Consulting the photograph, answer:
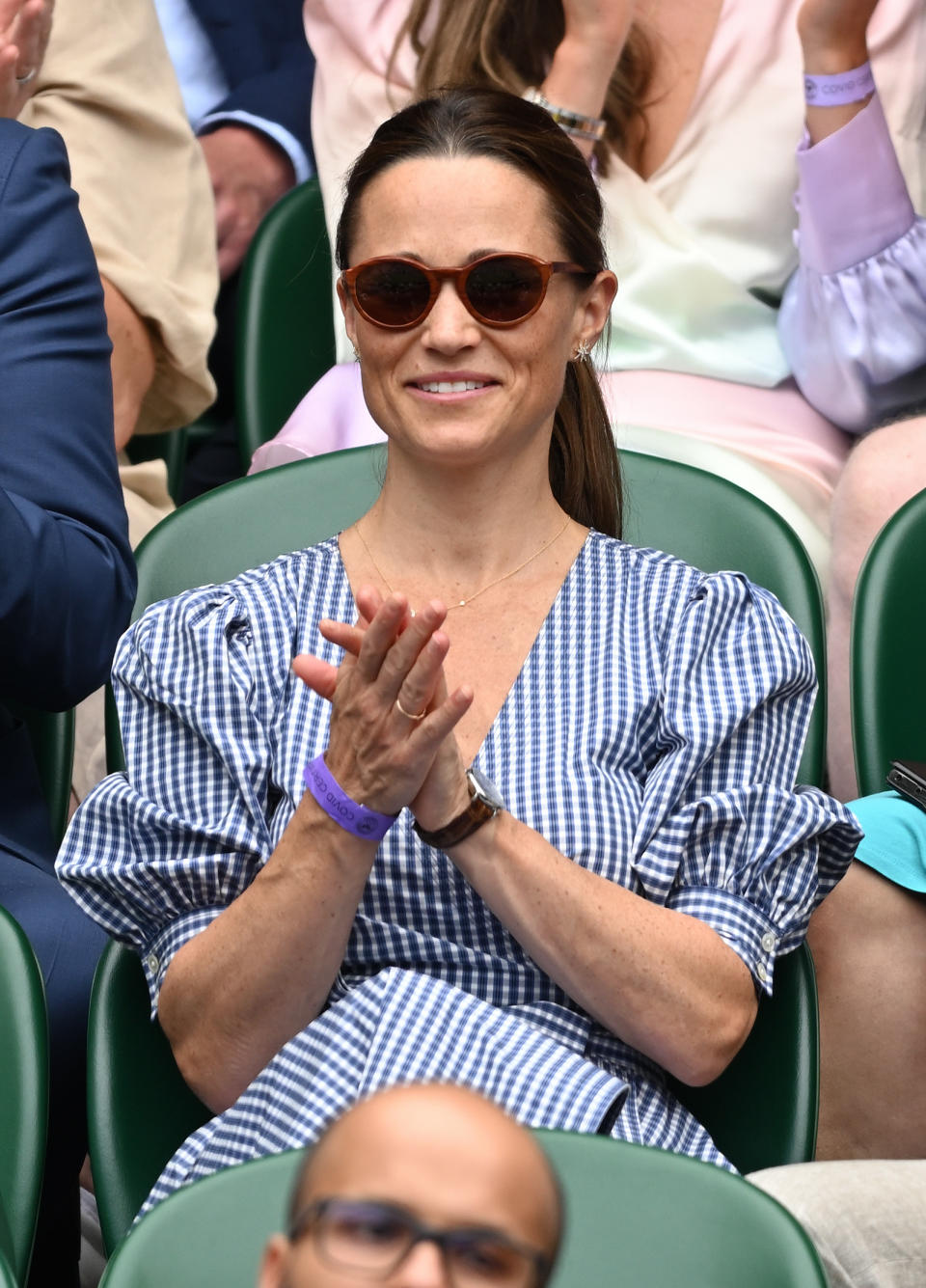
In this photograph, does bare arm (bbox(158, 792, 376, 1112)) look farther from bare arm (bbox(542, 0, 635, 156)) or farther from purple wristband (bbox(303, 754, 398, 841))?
bare arm (bbox(542, 0, 635, 156))

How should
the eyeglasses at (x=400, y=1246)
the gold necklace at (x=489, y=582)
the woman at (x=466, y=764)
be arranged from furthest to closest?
the gold necklace at (x=489, y=582), the woman at (x=466, y=764), the eyeglasses at (x=400, y=1246)

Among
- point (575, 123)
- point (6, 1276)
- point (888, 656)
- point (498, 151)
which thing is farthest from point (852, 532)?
point (6, 1276)

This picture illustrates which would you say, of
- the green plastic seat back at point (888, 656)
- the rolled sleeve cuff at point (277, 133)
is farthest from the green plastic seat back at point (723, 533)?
the rolled sleeve cuff at point (277, 133)

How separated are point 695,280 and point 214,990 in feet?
5.14

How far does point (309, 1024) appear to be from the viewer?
1521 mm

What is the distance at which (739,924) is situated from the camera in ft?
5.29

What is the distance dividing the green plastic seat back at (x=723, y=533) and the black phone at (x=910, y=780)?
81mm

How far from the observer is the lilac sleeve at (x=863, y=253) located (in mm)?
2590

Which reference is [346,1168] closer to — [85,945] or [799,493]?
[85,945]

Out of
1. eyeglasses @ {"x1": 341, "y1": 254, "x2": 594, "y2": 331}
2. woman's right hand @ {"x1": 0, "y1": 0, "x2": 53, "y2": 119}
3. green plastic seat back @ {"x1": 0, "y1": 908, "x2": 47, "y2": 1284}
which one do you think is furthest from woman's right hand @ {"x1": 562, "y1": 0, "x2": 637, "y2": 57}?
green plastic seat back @ {"x1": 0, "y1": 908, "x2": 47, "y2": 1284}

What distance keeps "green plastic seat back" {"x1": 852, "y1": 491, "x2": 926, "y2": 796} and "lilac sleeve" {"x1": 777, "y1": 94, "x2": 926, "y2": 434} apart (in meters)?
0.62

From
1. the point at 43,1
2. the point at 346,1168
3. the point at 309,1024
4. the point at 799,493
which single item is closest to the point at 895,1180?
the point at 309,1024

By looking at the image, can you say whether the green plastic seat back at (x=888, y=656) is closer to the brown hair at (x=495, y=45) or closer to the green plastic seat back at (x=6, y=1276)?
the brown hair at (x=495, y=45)

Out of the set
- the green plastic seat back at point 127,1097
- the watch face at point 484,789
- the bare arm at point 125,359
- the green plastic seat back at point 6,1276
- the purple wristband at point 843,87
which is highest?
the purple wristband at point 843,87
